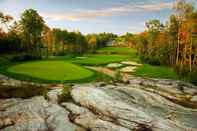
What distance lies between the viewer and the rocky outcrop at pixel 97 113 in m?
16.4

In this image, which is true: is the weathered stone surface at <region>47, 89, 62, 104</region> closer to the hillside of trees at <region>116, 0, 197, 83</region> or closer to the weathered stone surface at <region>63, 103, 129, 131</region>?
the weathered stone surface at <region>63, 103, 129, 131</region>

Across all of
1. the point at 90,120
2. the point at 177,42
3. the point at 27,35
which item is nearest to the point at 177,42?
the point at 177,42

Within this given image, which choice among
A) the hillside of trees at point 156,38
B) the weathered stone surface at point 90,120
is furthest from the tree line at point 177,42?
the weathered stone surface at point 90,120

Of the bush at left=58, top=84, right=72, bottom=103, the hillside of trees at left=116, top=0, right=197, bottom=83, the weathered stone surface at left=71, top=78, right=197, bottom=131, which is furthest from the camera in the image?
the hillside of trees at left=116, top=0, right=197, bottom=83

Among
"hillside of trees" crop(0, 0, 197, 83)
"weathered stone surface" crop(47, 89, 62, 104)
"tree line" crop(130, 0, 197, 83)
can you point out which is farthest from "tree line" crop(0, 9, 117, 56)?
"weathered stone surface" crop(47, 89, 62, 104)

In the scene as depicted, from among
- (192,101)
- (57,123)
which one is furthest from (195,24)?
(57,123)

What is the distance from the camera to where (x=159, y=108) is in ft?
68.0

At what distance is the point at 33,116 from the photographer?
17625mm

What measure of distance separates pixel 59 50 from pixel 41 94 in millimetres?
73380

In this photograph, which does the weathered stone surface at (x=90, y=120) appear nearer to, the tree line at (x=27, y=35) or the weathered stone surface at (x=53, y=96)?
the weathered stone surface at (x=53, y=96)

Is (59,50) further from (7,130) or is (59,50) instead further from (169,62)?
(7,130)

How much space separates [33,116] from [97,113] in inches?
165

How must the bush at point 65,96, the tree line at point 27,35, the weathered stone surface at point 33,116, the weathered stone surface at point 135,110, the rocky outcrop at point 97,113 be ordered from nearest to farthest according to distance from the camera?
the weathered stone surface at point 33,116, the rocky outcrop at point 97,113, the weathered stone surface at point 135,110, the bush at point 65,96, the tree line at point 27,35

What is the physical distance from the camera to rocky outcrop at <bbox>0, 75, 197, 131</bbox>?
16.4 metres
